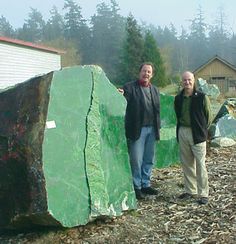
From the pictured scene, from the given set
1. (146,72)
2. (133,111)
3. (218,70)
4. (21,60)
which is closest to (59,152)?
(133,111)

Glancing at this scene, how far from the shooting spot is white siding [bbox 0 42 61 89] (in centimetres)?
2266

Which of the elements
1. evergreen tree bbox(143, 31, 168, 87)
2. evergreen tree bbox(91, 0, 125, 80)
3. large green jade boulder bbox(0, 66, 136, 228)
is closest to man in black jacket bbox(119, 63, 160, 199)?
large green jade boulder bbox(0, 66, 136, 228)

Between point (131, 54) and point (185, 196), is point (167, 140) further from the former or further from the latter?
point (131, 54)

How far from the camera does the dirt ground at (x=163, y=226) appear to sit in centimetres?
434

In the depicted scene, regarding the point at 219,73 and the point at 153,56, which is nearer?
the point at 219,73

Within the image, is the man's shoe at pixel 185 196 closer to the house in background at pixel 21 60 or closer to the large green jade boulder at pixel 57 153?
the large green jade boulder at pixel 57 153

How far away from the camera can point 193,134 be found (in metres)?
5.30

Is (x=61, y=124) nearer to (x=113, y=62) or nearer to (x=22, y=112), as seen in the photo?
(x=22, y=112)

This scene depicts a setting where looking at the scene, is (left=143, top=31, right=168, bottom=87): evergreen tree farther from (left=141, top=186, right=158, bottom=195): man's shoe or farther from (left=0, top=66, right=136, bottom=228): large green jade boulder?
(left=0, top=66, right=136, bottom=228): large green jade boulder

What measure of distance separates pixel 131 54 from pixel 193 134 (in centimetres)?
3689

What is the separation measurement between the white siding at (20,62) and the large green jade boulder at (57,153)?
17882 mm

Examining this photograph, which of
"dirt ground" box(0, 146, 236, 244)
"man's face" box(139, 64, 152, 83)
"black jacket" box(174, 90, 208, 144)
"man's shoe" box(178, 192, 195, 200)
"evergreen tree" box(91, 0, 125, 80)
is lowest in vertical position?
"dirt ground" box(0, 146, 236, 244)

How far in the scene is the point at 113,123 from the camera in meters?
4.94

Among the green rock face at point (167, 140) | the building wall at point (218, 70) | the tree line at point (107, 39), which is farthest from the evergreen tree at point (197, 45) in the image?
the green rock face at point (167, 140)
